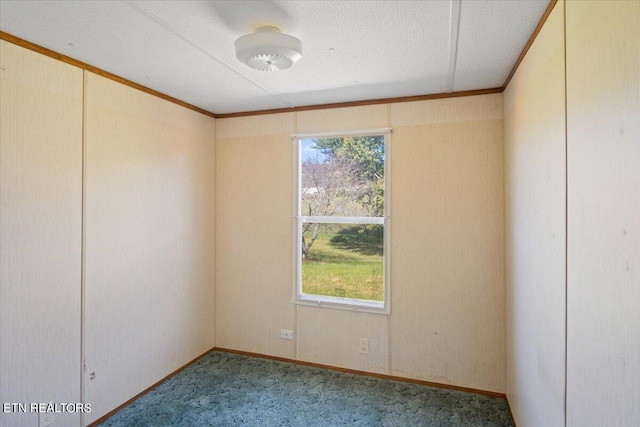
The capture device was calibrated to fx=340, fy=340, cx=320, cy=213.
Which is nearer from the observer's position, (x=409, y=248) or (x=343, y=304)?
(x=409, y=248)

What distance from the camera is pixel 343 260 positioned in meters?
3.33

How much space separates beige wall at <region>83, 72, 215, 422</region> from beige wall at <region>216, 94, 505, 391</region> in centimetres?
34

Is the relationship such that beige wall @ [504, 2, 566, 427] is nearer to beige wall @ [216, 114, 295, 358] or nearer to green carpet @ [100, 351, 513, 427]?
green carpet @ [100, 351, 513, 427]

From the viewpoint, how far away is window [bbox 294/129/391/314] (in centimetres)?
316

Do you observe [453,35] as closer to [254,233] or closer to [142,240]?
[254,233]

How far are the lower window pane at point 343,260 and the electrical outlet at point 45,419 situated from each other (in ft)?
6.77

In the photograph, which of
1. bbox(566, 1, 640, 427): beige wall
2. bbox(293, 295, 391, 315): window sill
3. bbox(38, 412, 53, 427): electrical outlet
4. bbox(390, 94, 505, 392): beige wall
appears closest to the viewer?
bbox(566, 1, 640, 427): beige wall

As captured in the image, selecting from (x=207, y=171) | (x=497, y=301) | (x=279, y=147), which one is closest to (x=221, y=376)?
(x=207, y=171)

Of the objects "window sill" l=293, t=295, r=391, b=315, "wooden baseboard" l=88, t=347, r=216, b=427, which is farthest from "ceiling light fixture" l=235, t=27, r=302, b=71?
"wooden baseboard" l=88, t=347, r=216, b=427

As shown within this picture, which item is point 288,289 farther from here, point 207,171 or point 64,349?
point 64,349

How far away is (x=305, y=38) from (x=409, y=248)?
1915 mm

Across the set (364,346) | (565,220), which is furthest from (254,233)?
(565,220)

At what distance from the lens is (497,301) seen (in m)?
2.78

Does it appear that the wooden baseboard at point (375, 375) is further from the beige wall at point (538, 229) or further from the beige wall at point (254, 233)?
the beige wall at point (538, 229)
